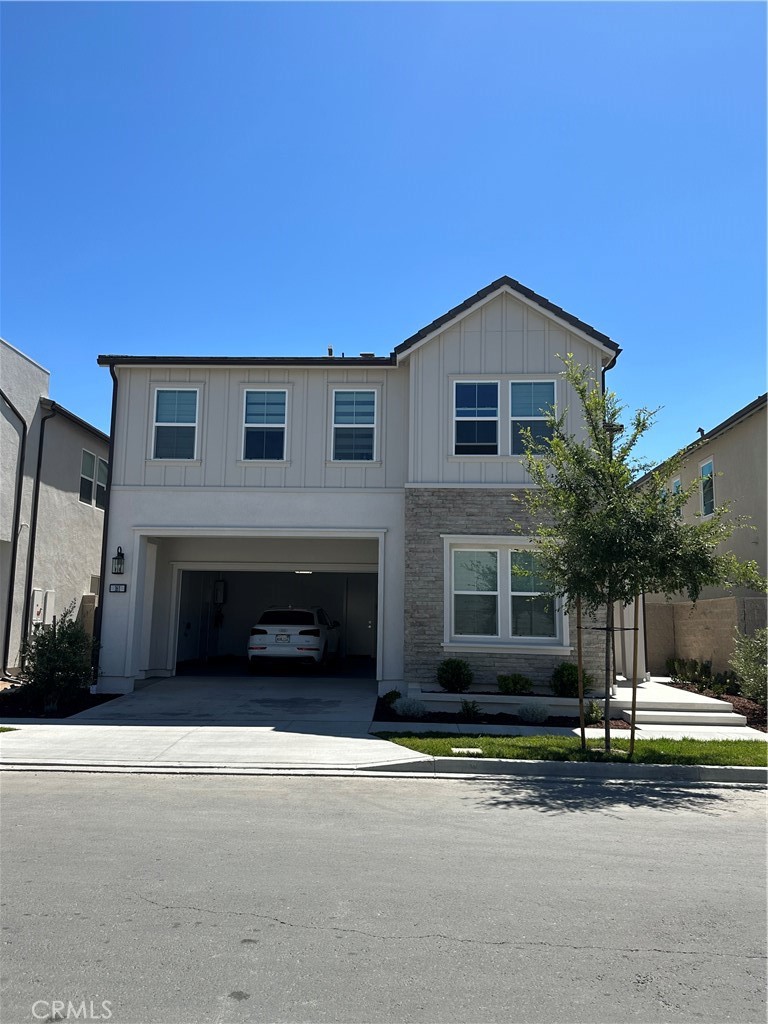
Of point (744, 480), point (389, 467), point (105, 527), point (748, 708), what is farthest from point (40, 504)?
point (744, 480)

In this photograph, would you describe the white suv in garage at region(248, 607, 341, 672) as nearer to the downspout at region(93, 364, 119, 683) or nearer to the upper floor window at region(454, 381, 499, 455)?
the downspout at region(93, 364, 119, 683)

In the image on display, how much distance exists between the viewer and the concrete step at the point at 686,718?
527 inches

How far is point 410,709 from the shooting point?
12898mm

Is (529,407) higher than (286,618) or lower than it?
higher

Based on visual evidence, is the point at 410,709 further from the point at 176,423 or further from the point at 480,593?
the point at 176,423

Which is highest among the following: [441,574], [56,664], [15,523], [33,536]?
[15,523]

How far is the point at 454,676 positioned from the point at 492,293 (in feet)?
24.3

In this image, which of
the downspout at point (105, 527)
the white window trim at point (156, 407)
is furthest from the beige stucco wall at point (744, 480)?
the downspout at point (105, 527)

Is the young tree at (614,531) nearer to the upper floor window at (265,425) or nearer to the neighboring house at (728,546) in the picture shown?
the neighboring house at (728,546)

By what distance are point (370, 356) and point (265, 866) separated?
11980 millimetres

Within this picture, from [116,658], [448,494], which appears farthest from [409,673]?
[116,658]

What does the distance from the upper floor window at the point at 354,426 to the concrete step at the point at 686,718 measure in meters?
6.92

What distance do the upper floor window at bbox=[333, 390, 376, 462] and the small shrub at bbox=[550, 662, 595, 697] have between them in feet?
17.9

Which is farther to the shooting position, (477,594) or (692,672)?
(692,672)
